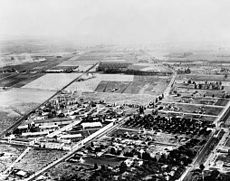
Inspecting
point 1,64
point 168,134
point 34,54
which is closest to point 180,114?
point 168,134

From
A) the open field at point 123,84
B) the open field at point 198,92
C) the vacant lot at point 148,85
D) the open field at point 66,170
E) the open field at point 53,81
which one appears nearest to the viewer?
the open field at point 66,170

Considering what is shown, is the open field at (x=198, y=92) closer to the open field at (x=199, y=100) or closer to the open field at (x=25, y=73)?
the open field at (x=199, y=100)

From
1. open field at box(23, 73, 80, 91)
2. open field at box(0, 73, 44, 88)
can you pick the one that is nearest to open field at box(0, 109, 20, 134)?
open field at box(23, 73, 80, 91)

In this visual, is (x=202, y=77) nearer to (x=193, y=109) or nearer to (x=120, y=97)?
(x=120, y=97)

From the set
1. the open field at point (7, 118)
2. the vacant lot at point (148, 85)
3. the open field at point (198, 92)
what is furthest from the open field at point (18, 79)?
the open field at point (198, 92)

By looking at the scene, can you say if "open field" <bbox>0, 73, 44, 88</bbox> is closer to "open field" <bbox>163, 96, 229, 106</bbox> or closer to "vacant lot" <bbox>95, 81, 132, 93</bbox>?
"vacant lot" <bbox>95, 81, 132, 93</bbox>
